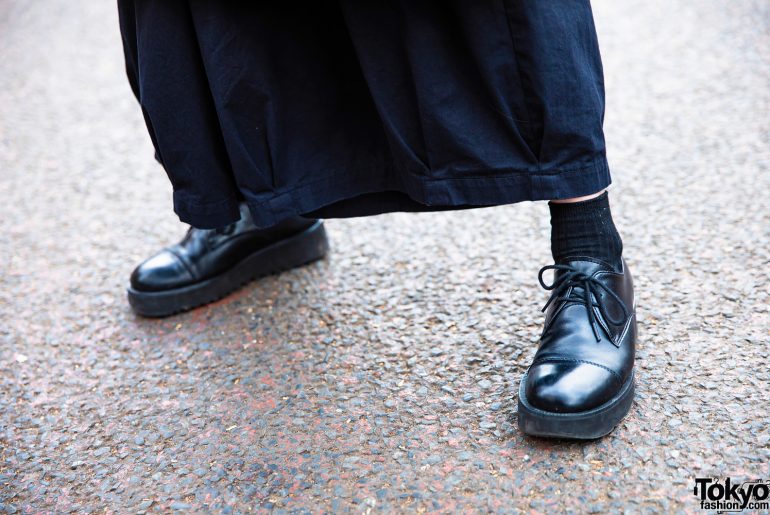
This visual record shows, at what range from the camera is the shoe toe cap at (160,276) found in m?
1.46

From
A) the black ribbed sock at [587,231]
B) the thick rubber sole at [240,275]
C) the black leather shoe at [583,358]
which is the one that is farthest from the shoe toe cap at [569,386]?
the thick rubber sole at [240,275]

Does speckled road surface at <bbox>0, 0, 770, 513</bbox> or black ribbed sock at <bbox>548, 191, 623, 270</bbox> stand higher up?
black ribbed sock at <bbox>548, 191, 623, 270</bbox>

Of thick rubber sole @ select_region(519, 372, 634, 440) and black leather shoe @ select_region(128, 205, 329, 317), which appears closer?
thick rubber sole @ select_region(519, 372, 634, 440)

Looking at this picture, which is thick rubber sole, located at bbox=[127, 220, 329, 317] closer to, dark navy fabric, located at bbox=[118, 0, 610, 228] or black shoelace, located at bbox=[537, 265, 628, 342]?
dark navy fabric, located at bbox=[118, 0, 610, 228]

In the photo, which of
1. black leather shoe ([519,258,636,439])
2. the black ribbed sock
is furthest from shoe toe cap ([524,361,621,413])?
the black ribbed sock

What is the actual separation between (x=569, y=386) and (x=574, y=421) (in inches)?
1.8

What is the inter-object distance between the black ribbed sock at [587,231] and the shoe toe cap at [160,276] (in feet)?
2.44

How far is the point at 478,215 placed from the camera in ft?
5.57

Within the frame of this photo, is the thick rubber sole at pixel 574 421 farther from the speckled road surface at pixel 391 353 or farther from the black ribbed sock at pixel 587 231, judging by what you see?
the black ribbed sock at pixel 587 231

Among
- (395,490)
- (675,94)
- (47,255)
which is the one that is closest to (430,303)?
(395,490)

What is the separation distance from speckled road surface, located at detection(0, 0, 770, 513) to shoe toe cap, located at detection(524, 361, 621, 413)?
7 cm

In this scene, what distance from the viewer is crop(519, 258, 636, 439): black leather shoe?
3.27 feet

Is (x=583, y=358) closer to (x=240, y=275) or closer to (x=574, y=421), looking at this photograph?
(x=574, y=421)

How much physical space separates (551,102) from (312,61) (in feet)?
1.31
